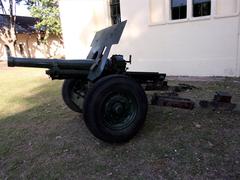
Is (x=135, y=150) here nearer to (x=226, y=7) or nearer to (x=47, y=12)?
(x=226, y=7)

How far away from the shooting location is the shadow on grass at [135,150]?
8.92 ft

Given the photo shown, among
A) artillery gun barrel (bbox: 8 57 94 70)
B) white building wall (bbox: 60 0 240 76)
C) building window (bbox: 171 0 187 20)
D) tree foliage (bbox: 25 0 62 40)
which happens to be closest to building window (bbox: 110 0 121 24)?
white building wall (bbox: 60 0 240 76)

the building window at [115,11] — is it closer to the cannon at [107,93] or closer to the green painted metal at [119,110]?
the cannon at [107,93]

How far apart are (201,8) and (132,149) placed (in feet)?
21.4

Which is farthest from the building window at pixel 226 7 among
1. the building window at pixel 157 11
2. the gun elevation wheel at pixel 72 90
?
the gun elevation wheel at pixel 72 90

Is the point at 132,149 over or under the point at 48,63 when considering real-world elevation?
under

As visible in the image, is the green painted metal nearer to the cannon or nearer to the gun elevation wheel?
the cannon

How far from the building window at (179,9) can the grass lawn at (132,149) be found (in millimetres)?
4976

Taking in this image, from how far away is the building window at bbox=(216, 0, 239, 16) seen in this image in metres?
7.35

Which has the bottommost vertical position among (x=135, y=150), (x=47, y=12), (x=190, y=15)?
(x=135, y=150)

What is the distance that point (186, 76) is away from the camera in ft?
27.7

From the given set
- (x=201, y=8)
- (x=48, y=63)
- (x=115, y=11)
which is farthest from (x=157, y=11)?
(x=48, y=63)

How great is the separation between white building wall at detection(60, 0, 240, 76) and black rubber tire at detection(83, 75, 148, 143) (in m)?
5.55

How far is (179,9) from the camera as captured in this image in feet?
27.5
